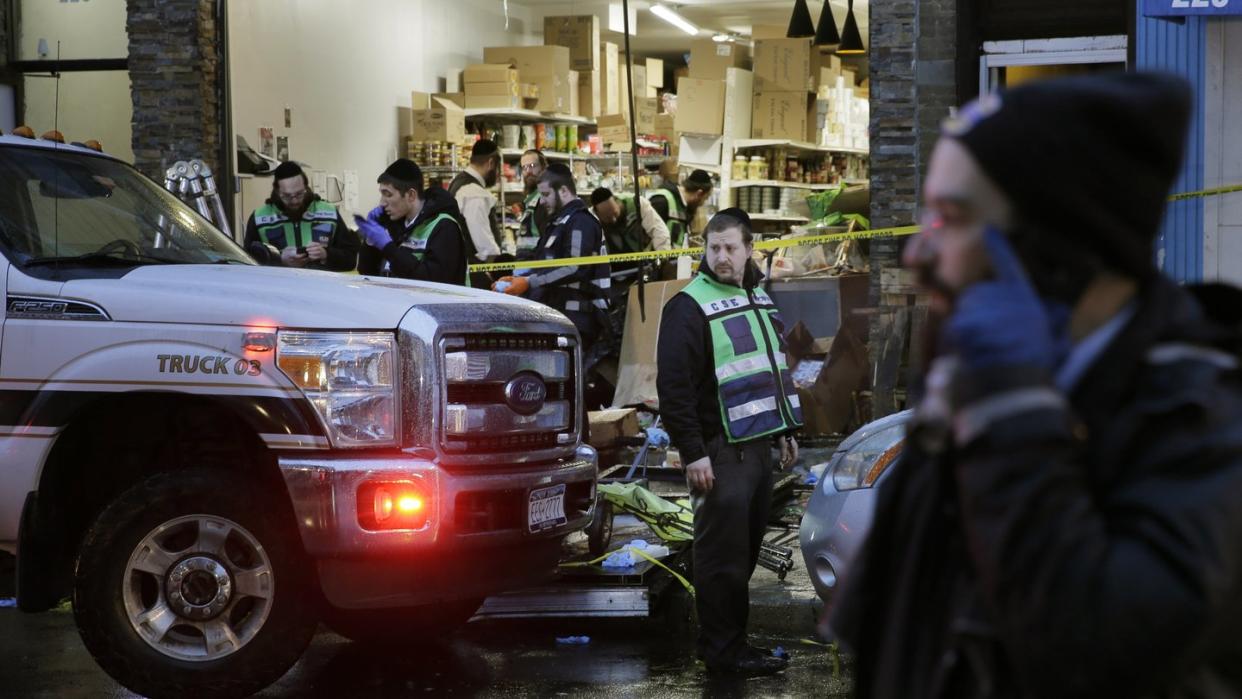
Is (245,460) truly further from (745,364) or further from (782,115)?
(782,115)

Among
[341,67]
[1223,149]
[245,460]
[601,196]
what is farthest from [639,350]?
[245,460]

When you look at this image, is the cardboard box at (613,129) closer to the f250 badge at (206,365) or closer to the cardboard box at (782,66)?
the cardboard box at (782,66)

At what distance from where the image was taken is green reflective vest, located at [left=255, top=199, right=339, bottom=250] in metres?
10.5

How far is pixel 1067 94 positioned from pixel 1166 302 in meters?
0.26

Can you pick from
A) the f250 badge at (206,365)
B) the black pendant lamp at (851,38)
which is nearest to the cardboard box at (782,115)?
the black pendant lamp at (851,38)

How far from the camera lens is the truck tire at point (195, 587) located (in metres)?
6.11

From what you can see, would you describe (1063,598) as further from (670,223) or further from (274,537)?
(670,223)

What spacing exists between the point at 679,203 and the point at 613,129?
11.6 feet

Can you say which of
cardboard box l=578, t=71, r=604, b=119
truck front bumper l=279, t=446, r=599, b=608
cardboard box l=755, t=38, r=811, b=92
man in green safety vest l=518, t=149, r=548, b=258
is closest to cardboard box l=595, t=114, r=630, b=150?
cardboard box l=578, t=71, r=604, b=119

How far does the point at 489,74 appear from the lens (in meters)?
18.5

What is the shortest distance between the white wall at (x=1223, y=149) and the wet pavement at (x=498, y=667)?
4764 mm

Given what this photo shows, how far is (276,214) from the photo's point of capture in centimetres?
1054

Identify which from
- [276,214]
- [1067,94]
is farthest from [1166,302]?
[276,214]

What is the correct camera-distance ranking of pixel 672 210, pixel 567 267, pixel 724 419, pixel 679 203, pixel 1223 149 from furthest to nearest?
pixel 679 203
pixel 672 210
pixel 567 267
pixel 1223 149
pixel 724 419
